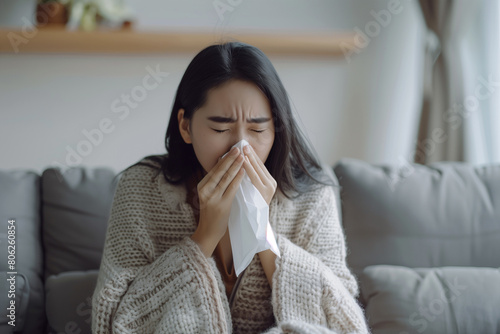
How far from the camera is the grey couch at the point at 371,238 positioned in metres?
1.42

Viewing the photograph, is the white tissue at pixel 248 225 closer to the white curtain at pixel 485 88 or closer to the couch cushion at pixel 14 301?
the couch cushion at pixel 14 301

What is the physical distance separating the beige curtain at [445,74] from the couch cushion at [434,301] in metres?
0.97

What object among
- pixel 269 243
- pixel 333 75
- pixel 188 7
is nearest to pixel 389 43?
pixel 333 75

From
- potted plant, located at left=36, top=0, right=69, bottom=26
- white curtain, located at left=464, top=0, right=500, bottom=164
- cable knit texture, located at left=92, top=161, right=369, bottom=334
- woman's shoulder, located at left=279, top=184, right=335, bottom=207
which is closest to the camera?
cable knit texture, located at left=92, top=161, right=369, bottom=334

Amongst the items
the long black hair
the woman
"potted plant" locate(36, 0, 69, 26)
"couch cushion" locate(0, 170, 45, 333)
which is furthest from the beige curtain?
"couch cushion" locate(0, 170, 45, 333)

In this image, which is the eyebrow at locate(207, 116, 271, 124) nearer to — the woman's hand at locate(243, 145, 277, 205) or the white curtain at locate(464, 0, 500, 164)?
the woman's hand at locate(243, 145, 277, 205)

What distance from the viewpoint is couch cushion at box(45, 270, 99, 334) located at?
1424mm

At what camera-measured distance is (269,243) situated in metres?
1.17

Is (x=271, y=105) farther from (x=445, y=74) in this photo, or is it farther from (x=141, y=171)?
(x=445, y=74)

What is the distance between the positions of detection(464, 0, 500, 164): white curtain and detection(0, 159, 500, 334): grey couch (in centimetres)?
59

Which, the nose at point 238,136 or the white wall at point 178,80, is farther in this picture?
the white wall at point 178,80

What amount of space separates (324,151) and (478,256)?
39.7 inches

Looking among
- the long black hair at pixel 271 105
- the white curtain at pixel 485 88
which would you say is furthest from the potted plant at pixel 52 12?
the white curtain at pixel 485 88

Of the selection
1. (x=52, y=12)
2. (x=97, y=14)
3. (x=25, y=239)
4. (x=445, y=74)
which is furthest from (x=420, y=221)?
(x=52, y=12)
